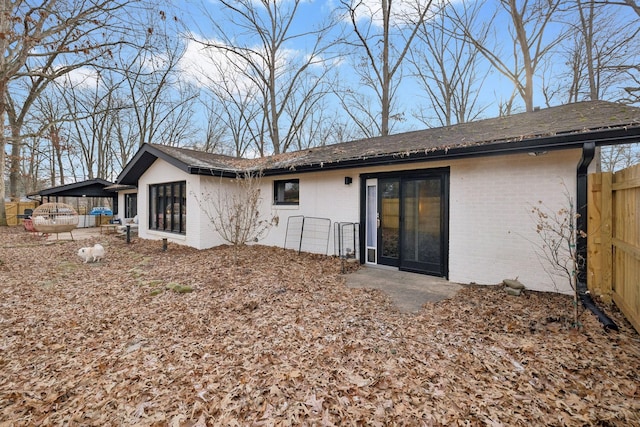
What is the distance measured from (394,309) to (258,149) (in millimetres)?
19845

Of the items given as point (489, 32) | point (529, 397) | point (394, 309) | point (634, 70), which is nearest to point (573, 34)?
point (489, 32)

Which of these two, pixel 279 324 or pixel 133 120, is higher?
pixel 133 120

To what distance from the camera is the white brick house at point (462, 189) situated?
15.2 ft

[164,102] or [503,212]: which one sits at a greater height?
[164,102]

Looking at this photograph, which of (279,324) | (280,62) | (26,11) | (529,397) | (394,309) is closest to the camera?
(529,397)

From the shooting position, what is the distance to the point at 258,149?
22141mm

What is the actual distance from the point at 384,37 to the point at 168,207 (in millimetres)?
12876

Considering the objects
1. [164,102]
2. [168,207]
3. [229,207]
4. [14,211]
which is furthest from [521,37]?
[14,211]

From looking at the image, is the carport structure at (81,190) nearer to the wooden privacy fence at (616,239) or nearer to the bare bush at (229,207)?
the bare bush at (229,207)

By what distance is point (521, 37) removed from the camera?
40.4 feet

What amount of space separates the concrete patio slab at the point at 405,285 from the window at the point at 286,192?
324 cm

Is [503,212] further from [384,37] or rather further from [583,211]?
[384,37]

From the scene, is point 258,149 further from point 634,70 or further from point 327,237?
point 634,70

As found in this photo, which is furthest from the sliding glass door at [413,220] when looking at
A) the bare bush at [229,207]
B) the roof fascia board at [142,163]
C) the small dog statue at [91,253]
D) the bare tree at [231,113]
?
the bare tree at [231,113]
